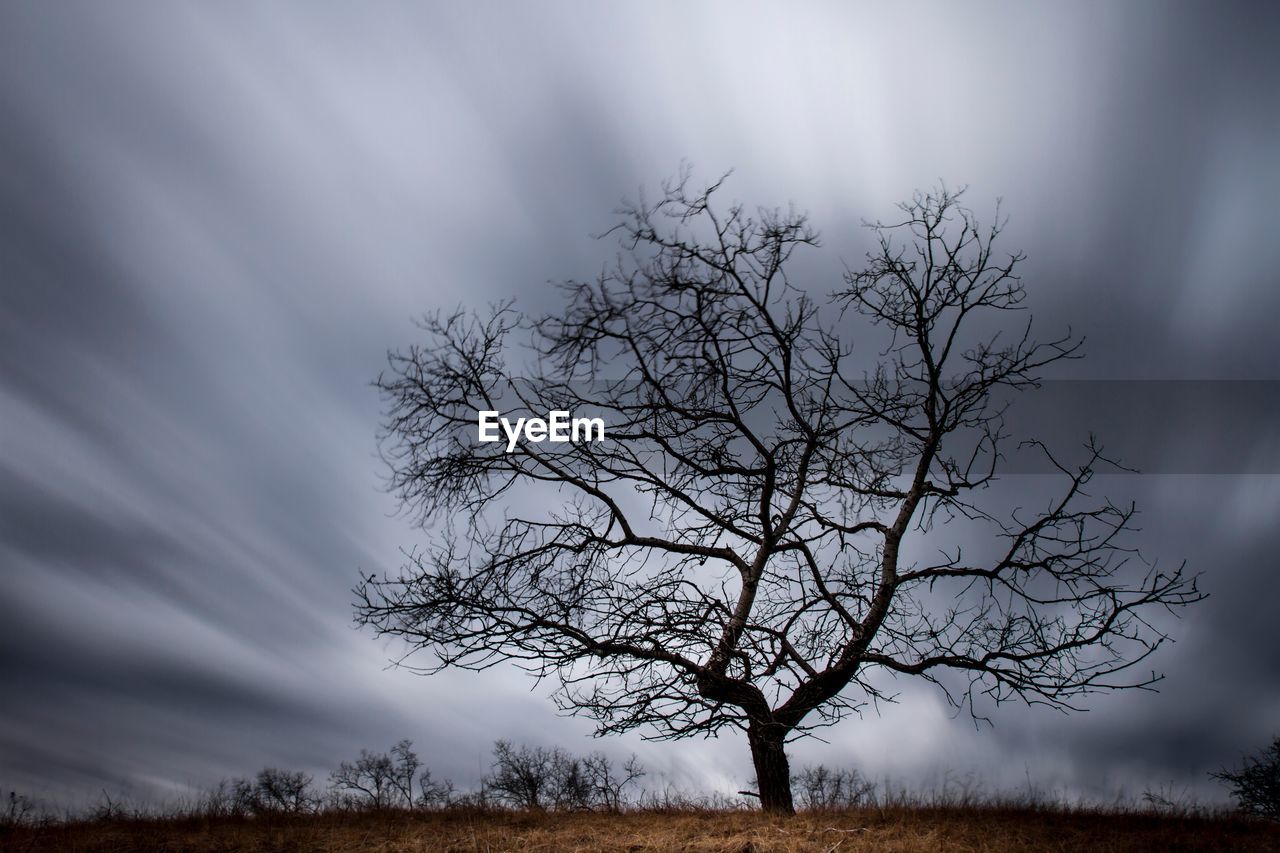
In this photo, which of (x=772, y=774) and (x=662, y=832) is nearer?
(x=662, y=832)

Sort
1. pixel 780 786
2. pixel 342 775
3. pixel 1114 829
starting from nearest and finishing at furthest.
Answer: pixel 1114 829 < pixel 780 786 < pixel 342 775

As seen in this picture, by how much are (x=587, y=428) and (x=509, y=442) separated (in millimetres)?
1075

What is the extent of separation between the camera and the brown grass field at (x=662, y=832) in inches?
308

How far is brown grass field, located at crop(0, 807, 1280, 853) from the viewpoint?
25.7ft

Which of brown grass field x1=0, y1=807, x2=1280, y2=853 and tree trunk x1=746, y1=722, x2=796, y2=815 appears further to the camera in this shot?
tree trunk x1=746, y1=722, x2=796, y2=815

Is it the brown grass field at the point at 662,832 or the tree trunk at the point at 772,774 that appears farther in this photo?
the tree trunk at the point at 772,774

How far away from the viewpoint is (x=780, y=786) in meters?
9.58

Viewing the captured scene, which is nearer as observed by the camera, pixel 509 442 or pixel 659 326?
pixel 659 326

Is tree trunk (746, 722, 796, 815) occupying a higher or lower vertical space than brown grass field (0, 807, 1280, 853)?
higher

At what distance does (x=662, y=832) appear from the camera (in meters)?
8.28

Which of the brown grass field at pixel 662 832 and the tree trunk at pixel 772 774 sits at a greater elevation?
the tree trunk at pixel 772 774

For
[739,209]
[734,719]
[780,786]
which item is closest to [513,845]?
[734,719]

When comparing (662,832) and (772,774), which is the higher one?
(772,774)

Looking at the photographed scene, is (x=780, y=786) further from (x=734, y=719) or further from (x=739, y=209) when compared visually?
(x=739, y=209)
